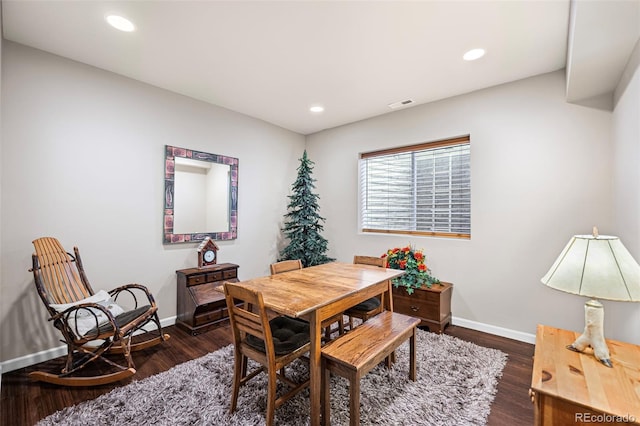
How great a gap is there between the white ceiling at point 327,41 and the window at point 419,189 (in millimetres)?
792

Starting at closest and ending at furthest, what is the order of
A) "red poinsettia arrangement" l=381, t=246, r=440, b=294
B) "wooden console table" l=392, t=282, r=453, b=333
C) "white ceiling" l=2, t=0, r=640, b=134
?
"white ceiling" l=2, t=0, r=640, b=134, "wooden console table" l=392, t=282, r=453, b=333, "red poinsettia arrangement" l=381, t=246, r=440, b=294

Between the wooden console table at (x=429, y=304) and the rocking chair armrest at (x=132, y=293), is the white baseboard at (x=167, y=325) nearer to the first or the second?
the wooden console table at (x=429, y=304)

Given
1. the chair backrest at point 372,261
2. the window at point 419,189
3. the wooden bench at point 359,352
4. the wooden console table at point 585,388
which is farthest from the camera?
the window at point 419,189

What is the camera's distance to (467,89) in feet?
10.5

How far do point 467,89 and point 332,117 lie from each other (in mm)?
1798

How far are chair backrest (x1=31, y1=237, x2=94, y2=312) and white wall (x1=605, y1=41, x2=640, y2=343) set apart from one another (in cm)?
429

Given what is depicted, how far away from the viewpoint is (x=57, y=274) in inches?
95.5

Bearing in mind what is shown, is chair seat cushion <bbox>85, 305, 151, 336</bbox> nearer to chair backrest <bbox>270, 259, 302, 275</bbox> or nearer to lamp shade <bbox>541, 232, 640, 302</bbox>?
chair backrest <bbox>270, 259, 302, 275</bbox>

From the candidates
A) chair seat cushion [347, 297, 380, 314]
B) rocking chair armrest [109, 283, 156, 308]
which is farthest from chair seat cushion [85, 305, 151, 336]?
chair seat cushion [347, 297, 380, 314]

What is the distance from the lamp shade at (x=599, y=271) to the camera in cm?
119

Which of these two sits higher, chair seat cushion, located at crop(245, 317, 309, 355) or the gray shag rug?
chair seat cushion, located at crop(245, 317, 309, 355)

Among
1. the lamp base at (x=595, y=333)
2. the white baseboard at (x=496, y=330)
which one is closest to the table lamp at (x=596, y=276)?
the lamp base at (x=595, y=333)

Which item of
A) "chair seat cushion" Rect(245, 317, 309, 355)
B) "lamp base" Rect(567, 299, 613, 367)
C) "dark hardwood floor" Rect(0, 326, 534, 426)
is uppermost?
"lamp base" Rect(567, 299, 613, 367)

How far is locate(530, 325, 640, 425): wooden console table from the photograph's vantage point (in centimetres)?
102
